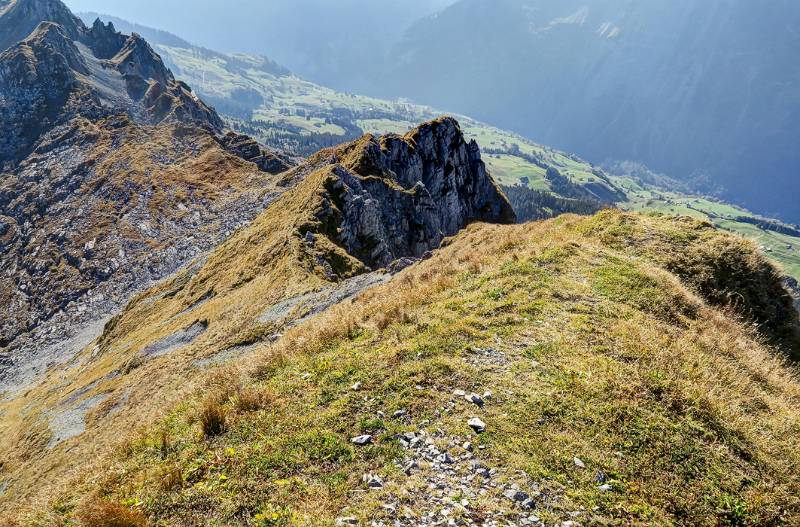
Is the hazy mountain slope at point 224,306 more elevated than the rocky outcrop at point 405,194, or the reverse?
the rocky outcrop at point 405,194

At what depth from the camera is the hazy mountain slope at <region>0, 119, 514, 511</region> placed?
25.0m

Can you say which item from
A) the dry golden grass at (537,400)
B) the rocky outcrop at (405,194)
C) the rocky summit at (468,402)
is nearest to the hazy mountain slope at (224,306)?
the rocky outcrop at (405,194)

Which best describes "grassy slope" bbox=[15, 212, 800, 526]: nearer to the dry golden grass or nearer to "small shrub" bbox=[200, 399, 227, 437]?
→ the dry golden grass

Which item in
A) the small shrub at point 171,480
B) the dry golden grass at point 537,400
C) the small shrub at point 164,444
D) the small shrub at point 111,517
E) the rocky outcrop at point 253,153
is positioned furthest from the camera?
the rocky outcrop at point 253,153

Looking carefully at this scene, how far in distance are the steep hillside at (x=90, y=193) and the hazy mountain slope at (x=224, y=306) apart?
54.7ft

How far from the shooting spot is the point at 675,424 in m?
9.63

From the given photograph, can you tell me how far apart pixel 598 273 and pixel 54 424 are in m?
40.5

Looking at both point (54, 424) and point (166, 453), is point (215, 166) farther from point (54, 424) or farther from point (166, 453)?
point (166, 453)

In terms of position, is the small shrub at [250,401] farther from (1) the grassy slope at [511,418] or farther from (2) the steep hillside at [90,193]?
(2) the steep hillside at [90,193]

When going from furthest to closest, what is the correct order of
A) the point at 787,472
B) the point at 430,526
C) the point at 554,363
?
1. the point at 554,363
2. the point at 787,472
3. the point at 430,526

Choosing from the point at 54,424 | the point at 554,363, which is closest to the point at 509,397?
the point at 554,363

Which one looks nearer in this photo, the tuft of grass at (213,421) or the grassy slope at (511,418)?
the grassy slope at (511,418)

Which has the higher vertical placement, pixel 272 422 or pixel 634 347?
pixel 634 347

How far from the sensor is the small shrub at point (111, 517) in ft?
27.0
